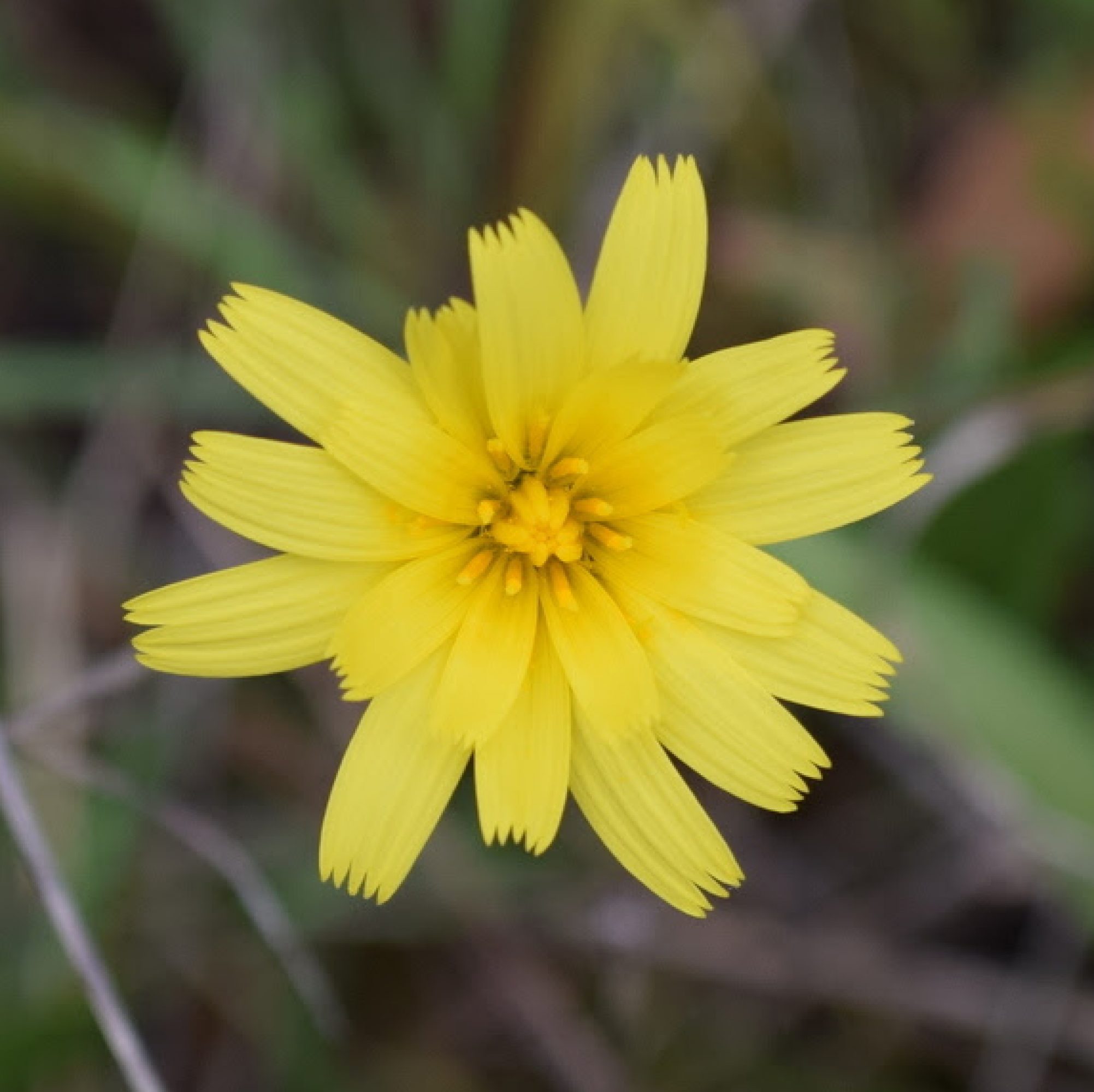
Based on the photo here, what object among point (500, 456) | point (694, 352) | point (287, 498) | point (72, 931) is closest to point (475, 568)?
point (500, 456)

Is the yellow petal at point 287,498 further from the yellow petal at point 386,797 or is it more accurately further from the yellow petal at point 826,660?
the yellow petal at point 826,660

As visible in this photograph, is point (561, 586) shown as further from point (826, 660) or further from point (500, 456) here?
point (826, 660)

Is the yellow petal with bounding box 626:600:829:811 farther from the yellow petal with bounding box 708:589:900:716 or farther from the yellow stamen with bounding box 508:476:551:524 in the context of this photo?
the yellow stamen with bounding box 508:476:551:524

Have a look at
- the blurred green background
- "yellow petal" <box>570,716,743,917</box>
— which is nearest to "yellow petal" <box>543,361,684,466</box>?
"yellow petal" <box>570,716,743,917</box>

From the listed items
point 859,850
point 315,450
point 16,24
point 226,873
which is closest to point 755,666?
point 315,450

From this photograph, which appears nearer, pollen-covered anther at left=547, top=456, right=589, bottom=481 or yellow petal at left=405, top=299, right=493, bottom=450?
yellow petal at left=405, top=299, right=493, bottom=450

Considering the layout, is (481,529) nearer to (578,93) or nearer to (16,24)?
(578,93)
